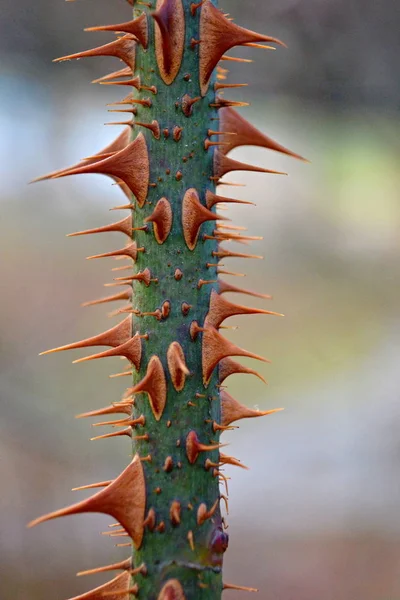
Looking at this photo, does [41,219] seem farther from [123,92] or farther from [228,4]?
[228,4]

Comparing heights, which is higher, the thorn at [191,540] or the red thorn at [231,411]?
the red thorn at [231,411]

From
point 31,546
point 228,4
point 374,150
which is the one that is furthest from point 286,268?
point 31,546

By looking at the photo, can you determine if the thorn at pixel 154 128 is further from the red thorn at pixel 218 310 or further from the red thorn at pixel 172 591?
the red thorn at pixel 172 591

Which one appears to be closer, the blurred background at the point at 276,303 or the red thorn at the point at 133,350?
the red thorn at the point at 133,350

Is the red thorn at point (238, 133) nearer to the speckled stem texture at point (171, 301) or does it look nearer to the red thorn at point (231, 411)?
the speckled stem texture at point (171, 301)

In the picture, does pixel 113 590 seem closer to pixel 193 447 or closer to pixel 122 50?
pixel 193 447

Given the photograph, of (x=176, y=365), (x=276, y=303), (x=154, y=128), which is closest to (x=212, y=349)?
(x=176, y=365)

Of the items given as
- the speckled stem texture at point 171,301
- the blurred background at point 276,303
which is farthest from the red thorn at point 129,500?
the blurred background at point 276,303
